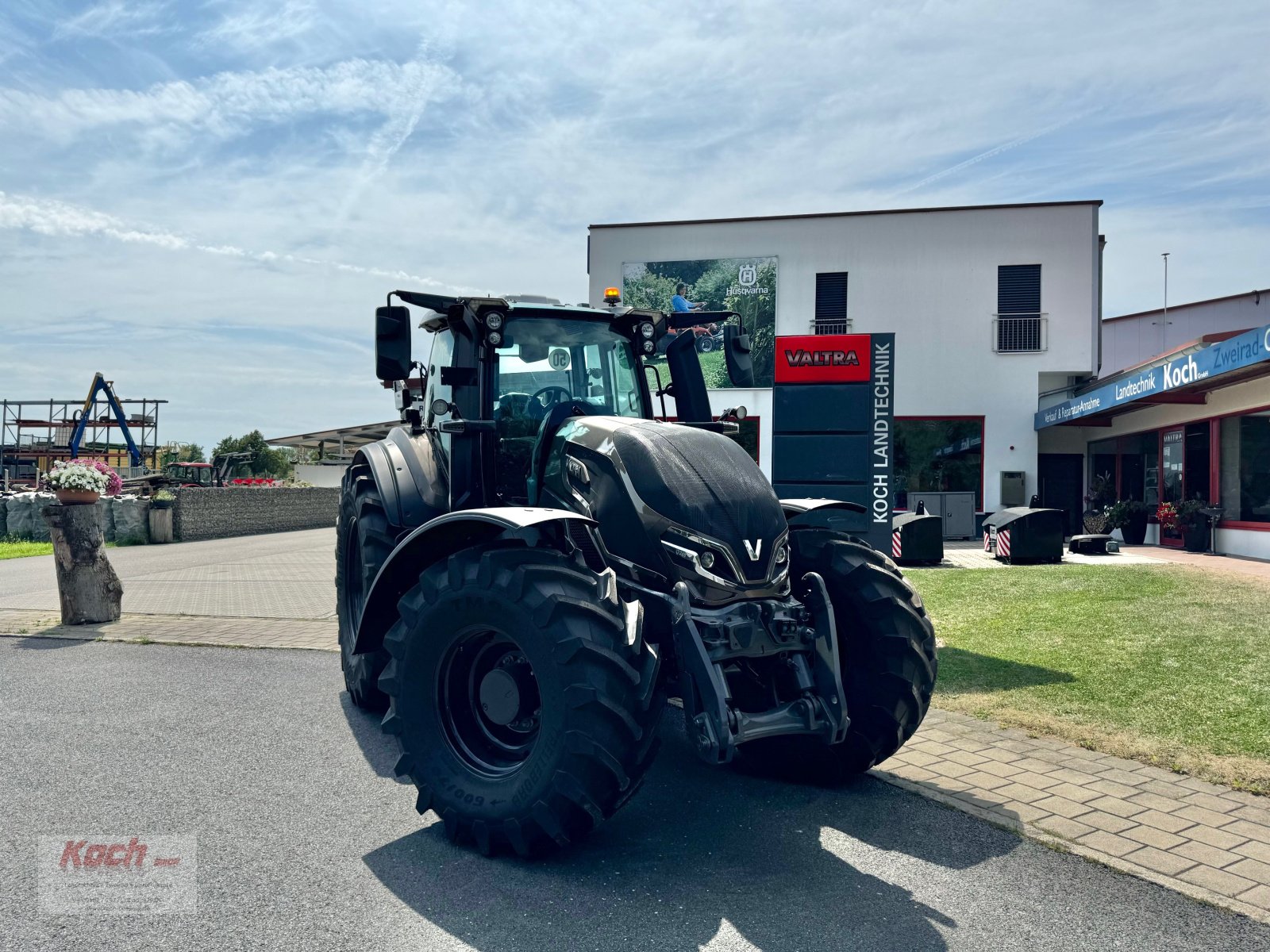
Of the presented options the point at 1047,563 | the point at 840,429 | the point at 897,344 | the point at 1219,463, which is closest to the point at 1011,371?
the point at 897,344

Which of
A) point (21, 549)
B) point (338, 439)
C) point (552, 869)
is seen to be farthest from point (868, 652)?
point (338, 439)

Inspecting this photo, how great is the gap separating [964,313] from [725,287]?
6.45m

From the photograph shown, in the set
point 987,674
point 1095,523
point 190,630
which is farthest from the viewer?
point 1095,523

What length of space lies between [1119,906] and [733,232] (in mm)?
25230

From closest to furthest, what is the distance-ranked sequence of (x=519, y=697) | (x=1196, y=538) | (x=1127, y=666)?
(x=519, y=697) < (x=1127, y=666) < (x=1196, y=538)

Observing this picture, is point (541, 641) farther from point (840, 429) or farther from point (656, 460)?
point (840, 429)

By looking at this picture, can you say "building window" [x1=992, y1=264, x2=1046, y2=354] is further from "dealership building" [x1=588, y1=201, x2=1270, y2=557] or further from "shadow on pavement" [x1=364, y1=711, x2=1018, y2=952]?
"shadow on pavement" [x1=364, y1=711, x2=1018, y2=952]

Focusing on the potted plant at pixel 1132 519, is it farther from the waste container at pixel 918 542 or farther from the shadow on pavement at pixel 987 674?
the shadow on pavement at pixel 987 674

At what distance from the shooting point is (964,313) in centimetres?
2589

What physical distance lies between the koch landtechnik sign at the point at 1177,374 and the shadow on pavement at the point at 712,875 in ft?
40.0

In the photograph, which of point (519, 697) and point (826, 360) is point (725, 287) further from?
point (519, 697)

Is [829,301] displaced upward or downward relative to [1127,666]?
upward

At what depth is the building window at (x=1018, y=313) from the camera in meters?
25.6

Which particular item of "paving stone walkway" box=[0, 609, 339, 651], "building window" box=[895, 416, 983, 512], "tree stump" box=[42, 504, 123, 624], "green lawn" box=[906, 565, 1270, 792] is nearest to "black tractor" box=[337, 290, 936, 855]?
"green lawn" box=[906, 565, 1270, 792]
